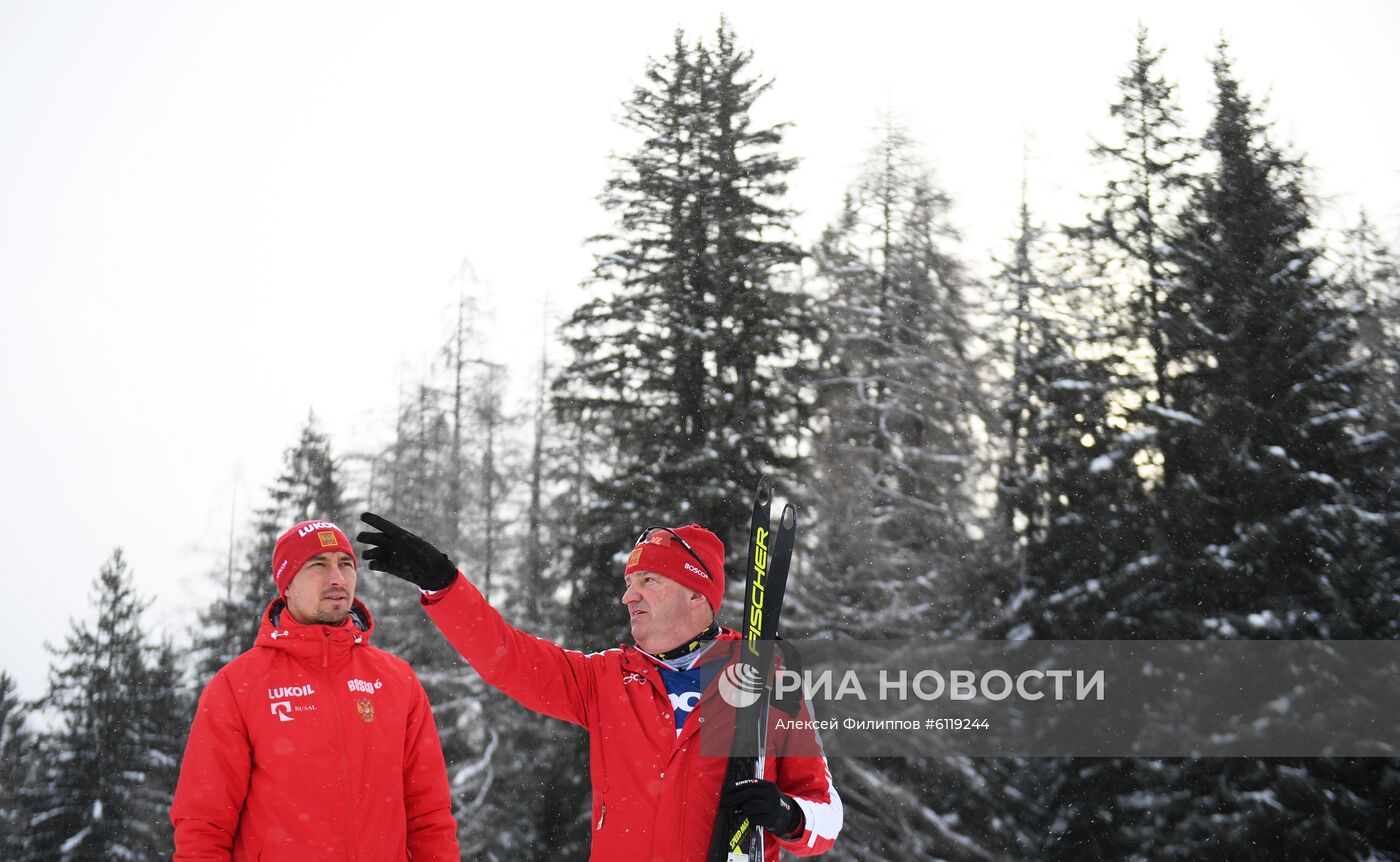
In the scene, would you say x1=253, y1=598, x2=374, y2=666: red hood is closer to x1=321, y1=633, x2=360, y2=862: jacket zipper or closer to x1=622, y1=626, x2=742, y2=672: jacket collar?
x1=321, y1=633, x2=360, y2=862: jacket zipper

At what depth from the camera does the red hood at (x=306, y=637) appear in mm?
3492

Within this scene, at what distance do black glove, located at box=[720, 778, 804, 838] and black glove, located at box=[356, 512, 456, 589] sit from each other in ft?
3.26

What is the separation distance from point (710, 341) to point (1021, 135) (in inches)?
373

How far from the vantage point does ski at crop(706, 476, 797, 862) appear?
314cm

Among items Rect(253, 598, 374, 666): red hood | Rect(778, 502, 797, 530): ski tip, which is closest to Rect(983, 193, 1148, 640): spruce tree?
Rect(778, 502, 797, 530): ski tip

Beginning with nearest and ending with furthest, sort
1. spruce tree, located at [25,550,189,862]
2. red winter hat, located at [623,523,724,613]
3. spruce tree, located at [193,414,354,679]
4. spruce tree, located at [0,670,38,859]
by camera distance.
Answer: red winter hat, located at [623,523,724,613] < spruce tree, located at [193,414,354,679] < spruce tree, located at [25,550,189,862] < spruce tree, located at [0,670,38,859]

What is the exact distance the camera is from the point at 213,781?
319 centimetres

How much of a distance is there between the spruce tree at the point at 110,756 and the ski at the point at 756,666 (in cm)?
2127

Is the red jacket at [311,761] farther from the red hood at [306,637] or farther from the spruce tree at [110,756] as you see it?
the spruce tree at [110,756]

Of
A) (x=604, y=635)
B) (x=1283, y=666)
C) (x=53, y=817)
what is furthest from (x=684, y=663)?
(x=53, y=817)

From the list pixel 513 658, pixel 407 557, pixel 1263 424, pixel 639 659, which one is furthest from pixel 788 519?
pixel 1263 424

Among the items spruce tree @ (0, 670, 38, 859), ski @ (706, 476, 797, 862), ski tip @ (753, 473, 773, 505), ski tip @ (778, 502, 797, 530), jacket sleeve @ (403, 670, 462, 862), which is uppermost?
ski tip @ (753, 473, 773, 505)

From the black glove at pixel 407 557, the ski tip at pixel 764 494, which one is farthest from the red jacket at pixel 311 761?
the ski tip at pixel 764 494

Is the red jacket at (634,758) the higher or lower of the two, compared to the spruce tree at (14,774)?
higher
